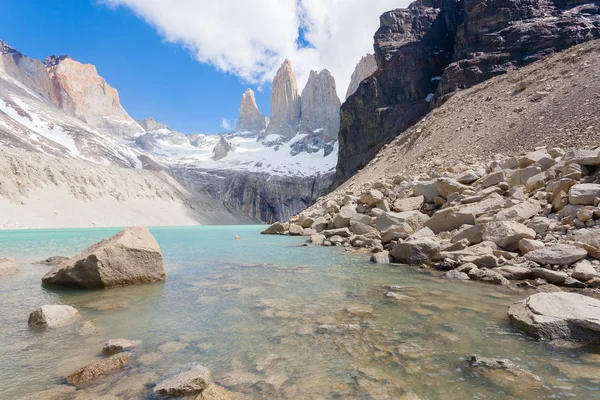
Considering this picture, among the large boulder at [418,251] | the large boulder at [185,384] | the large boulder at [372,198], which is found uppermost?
the large boulder at [372,198]

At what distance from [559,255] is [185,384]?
8.58 metres

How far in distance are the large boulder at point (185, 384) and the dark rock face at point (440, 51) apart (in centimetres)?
5216

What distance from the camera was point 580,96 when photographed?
73.6ft

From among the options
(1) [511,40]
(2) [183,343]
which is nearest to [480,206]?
(2) [183,343]

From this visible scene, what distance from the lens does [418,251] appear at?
10.3m

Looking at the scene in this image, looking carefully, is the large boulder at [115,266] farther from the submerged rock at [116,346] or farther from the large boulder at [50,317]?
the submerged rock at [116,346]

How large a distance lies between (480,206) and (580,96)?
59.1ft

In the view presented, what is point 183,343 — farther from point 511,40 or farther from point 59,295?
point 511,40

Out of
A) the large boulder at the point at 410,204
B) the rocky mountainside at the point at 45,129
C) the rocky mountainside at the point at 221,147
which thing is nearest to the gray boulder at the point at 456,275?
the large boulder at the point at 410,204

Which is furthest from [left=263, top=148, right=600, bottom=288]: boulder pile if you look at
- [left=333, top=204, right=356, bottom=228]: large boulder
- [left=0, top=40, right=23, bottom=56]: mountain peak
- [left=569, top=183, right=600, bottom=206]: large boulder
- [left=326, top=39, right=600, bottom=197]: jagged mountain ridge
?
[left=0, top=40, right=23, bottom=56]: mountain peak

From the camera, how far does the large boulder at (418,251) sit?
10.2m

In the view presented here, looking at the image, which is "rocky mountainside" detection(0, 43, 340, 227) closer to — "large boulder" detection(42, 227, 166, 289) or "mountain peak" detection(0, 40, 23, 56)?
"mountain peak" detection(0, 40, 23, 56)

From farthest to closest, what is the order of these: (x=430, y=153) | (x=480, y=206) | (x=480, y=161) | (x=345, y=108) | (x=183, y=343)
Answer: (x=345, y=108), (x=430, y=153), (x=480, y=161), (x=480, y=206), (x=183, y=343)

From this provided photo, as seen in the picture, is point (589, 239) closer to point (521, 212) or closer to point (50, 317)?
point (521, 212)
